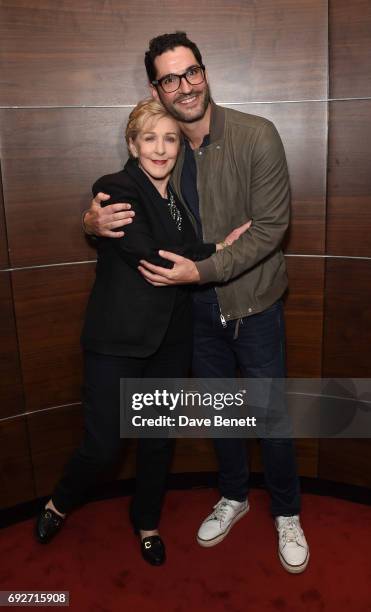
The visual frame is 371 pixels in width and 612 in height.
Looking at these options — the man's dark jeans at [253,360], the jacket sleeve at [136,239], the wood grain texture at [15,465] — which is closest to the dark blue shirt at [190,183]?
the jacket sleeve at [136,239]

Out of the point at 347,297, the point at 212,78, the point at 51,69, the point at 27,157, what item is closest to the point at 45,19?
the point at 51,69

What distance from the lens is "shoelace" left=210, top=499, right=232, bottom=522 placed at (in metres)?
2.55

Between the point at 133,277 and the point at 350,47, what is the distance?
48.7 inches

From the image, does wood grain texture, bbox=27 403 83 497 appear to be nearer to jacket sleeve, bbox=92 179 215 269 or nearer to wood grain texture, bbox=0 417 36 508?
wood grain texture, bbox=0 417 36 508

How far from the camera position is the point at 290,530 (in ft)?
7.90

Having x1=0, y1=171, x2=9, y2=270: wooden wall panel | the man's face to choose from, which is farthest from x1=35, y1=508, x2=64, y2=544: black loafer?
the man's face

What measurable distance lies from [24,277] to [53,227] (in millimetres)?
236

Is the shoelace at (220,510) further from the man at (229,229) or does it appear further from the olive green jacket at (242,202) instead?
the olive green jacket at (242,202)

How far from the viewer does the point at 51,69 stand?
2.34m

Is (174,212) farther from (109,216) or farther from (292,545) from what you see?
(292,545)

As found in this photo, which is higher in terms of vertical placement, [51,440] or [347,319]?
[347,319]

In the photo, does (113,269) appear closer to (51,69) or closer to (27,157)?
(27,157)

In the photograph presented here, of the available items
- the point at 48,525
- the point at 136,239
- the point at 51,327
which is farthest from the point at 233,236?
the point at 48,525

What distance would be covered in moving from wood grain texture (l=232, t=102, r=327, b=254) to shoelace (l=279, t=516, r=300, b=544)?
3.64 feet
